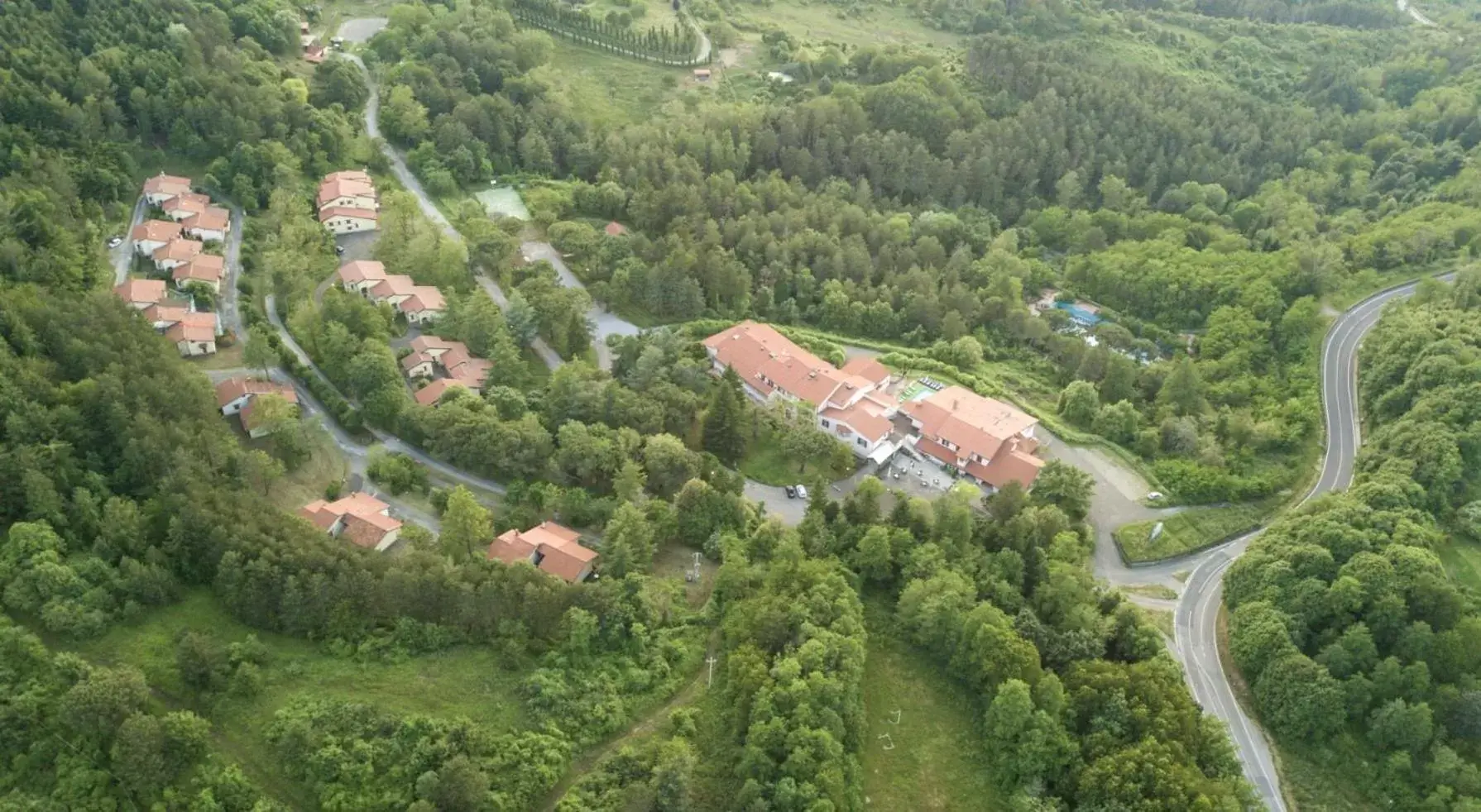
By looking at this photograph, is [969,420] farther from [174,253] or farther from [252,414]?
[174,253]

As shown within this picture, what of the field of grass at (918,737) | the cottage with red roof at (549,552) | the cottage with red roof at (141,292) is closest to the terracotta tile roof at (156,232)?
the cottage with red roof at (141,292)

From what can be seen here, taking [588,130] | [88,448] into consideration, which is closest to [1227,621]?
[88,448]

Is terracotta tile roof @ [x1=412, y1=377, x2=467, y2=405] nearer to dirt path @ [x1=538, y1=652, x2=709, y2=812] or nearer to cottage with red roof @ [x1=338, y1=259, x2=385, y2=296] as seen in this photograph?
cottage with red roof @ [x1=338, y1=259, x2=385, y2=296]

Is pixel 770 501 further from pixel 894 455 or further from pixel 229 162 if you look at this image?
pixel 229 162

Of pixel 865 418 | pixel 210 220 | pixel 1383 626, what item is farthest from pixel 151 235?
pixel 1383 626

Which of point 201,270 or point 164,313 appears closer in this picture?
point 164,313

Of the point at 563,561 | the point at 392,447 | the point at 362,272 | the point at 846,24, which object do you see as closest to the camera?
the point at 563,561
